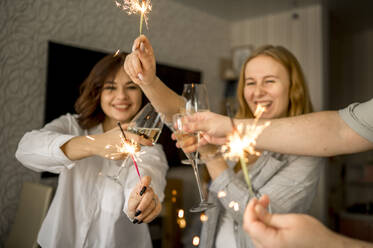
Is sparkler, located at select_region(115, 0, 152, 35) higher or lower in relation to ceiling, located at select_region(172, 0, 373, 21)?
lower

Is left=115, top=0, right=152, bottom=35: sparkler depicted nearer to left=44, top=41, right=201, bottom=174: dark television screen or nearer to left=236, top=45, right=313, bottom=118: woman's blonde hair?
left=44, top=41, right=201, bottom=174: dark television screen

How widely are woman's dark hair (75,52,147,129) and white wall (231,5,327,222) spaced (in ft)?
5.72

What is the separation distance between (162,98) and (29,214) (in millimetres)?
490

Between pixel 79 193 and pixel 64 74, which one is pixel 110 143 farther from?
pixel 64 74

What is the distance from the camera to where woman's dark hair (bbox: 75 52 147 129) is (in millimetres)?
848

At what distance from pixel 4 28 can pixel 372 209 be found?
3.01 meters

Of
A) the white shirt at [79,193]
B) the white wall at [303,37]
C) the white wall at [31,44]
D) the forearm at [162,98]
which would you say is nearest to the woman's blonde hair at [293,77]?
the forearm at [162,98]

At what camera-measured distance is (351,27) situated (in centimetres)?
289

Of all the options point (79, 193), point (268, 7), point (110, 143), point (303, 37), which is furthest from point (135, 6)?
point (303, 37)

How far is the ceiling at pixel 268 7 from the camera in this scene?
1.90 metres

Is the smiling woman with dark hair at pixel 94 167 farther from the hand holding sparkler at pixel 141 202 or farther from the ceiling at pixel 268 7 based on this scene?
the ceiling at pixel 268 7

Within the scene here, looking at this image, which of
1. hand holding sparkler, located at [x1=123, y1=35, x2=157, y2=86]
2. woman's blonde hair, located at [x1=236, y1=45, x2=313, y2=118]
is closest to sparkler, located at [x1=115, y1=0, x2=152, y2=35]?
hand holding sparkler, located at [x1=123, y1=35, x2=157, y2=86]

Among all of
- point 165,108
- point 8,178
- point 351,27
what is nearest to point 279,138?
point 165,108

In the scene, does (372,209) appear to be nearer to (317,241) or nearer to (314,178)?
(314,178)
